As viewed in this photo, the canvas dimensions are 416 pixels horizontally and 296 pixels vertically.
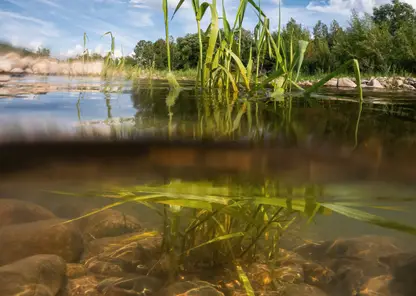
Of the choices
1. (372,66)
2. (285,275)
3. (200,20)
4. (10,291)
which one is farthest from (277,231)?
(372,66)

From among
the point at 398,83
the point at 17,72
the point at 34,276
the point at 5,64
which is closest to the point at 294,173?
the point at 34,276

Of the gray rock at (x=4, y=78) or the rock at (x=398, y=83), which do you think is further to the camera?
the rock at (x=398, y=83)

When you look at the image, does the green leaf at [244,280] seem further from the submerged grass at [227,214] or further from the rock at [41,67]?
the rock at [41,67]

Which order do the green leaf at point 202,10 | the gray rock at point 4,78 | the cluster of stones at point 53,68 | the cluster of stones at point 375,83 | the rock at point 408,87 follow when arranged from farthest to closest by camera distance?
the rock at point 408,87
the cluster of stones at point 375,83
the cluster of stones at point 53,68
the gray rock at point 4,78
the green leaf at point 202,10

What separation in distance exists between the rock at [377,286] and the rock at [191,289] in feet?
1.40

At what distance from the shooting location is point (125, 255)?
4.09ft

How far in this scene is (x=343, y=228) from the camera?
1103 millimetres

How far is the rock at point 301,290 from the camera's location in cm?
117

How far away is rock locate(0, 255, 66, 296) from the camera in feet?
3.59

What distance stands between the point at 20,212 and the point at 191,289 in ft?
1.87

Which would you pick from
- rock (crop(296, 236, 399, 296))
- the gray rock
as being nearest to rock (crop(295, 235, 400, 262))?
rock (crop(296, 236, 399, 296))

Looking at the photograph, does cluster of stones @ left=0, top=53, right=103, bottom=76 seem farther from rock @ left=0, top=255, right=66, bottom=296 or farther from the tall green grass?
rock @ left=0, top=255, right=66, bottom=296

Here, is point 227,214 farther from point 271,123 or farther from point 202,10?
point 202,10

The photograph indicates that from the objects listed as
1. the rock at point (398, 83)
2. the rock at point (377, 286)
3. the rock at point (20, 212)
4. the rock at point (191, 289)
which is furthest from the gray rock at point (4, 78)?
the rock at point (398, 83)
